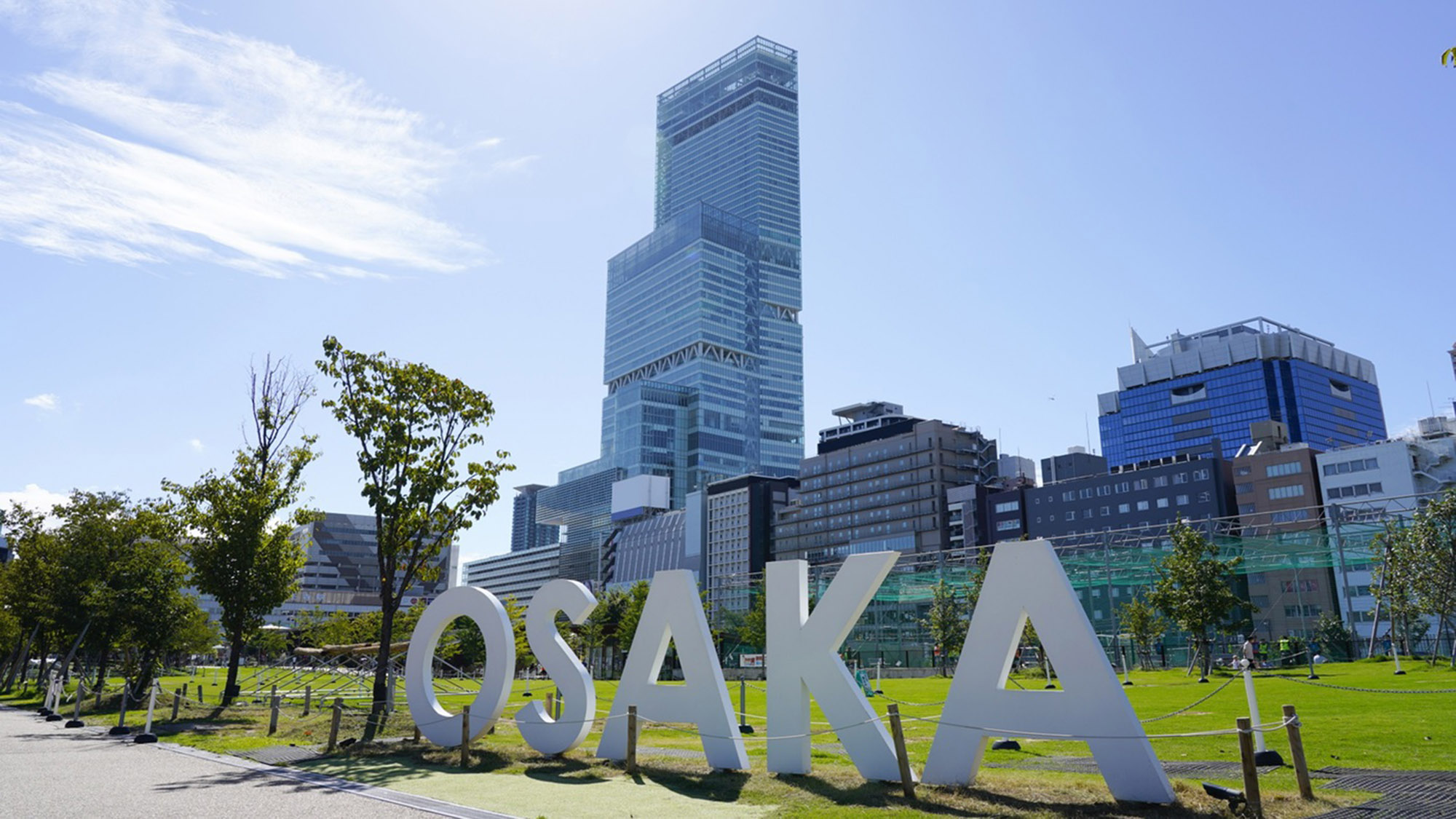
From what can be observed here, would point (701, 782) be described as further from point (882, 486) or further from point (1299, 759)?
point (882, 486)

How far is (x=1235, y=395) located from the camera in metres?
165

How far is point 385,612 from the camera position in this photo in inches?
1009

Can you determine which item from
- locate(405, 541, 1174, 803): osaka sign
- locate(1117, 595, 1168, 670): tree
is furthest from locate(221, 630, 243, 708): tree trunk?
locate(1117, 595, 1168, 670): tree

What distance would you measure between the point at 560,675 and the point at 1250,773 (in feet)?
41.7

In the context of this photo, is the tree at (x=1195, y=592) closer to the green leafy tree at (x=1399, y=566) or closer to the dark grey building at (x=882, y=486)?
the green leafy tree at (x=1399, y=566)

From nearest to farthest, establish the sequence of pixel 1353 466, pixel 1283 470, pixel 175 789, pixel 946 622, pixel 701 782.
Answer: pixel 175 789, pixel 701 782, pixel 946 622, pixel 1353 466, pixel 1283 470

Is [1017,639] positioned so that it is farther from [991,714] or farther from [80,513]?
[80,513]

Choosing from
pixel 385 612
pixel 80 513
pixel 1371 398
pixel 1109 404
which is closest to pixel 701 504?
pixel 1109 404

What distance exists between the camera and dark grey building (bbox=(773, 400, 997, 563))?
459 ft

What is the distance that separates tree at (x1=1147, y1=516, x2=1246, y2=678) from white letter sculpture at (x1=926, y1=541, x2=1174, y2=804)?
1222 inches

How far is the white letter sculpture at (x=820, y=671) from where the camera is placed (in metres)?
15.0

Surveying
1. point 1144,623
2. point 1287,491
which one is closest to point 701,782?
point 1144,623

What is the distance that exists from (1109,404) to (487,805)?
187086 millimetres

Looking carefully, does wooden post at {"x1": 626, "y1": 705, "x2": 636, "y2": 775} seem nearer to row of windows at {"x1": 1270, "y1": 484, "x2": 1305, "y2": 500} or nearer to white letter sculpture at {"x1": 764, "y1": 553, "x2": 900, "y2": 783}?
white letter sculpture at {"x1": 764, "y1": 553, "x2": 900, "y2": 783}
